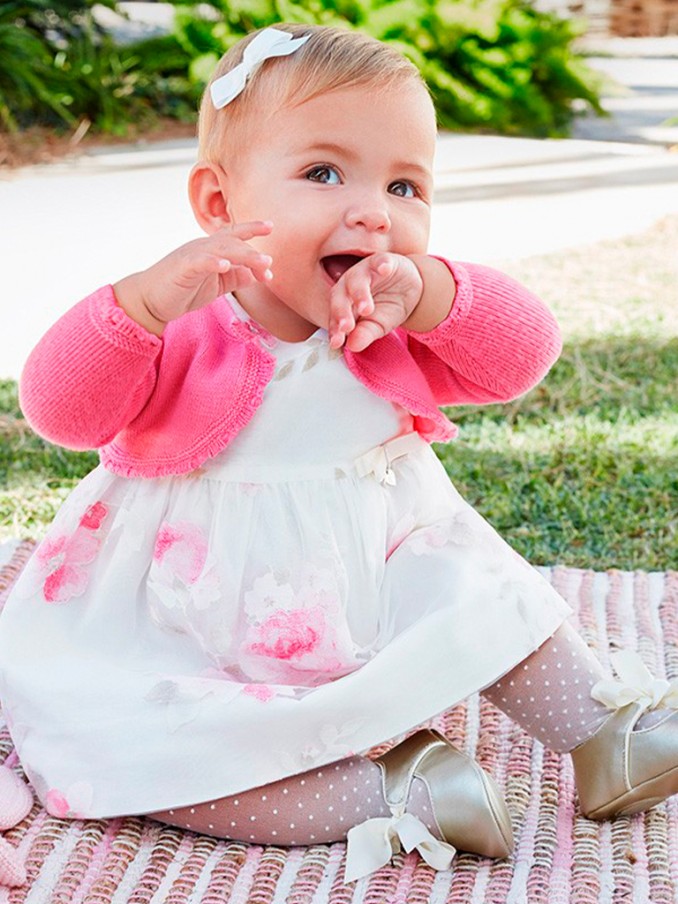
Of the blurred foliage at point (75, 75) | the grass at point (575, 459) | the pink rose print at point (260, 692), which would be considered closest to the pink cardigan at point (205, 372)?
the pink rose print at point (260, 692)

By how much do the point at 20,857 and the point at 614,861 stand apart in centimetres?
Answer: 52

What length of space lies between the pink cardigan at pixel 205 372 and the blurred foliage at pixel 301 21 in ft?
15.2

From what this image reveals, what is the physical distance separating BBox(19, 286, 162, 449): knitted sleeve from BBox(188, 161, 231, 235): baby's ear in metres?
0.17

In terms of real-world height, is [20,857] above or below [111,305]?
below

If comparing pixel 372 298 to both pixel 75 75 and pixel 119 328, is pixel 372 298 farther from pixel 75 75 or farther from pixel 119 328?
pixel 75 75

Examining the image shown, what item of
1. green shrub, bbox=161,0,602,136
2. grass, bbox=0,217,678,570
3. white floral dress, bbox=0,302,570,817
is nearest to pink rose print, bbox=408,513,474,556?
white floral dress, bbox=0,302,570,817

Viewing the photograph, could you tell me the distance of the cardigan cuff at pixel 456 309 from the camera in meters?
1.28

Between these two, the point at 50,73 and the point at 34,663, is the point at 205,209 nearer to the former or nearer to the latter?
the point at 34,663

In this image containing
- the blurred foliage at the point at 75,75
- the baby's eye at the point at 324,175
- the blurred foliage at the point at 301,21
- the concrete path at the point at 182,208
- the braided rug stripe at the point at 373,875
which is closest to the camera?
the braided rug stripe at the point at 373,875

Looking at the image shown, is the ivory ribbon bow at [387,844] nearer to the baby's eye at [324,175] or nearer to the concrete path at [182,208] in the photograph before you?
the baby's eye at [324,175]

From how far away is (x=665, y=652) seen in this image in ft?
5.29

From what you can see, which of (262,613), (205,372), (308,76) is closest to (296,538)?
(262,613)

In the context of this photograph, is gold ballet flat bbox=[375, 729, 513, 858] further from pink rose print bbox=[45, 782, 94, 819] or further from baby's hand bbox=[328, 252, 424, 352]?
baby's hand bbox=[328, 252, 424, 352]

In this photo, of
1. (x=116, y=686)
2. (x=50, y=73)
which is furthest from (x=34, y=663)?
(x=50, y=73)
